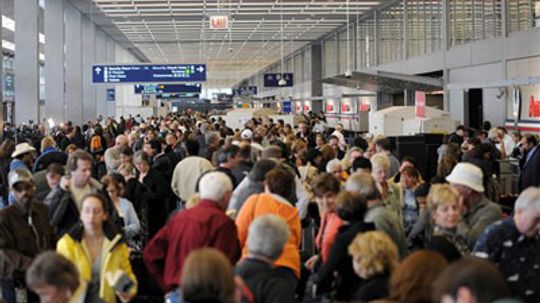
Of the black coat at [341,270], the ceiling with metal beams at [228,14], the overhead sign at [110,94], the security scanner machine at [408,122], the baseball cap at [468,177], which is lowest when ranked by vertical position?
the black coat at [341,270]

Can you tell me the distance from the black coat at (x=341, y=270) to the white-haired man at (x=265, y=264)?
2.13 ft

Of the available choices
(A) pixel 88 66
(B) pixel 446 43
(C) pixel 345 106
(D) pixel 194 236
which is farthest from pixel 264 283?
(C) pixel 345 106

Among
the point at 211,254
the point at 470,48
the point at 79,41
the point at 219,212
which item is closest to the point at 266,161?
the point at 219,212

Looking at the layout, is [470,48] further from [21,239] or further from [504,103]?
[21,239]

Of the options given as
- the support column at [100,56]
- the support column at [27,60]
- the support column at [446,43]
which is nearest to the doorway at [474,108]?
the support column at [446,43]

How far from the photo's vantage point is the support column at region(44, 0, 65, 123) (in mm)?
32969

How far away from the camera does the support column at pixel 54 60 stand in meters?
33.0

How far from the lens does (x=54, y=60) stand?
33.3 meters

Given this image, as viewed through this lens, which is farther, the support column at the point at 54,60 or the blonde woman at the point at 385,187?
the support column at the point at 54,60

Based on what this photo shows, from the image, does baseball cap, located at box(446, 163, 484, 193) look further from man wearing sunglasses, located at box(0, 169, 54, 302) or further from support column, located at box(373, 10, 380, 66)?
support column, located at box(373, 10, 380, 66)

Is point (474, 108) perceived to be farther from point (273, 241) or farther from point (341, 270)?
point (273, 241)

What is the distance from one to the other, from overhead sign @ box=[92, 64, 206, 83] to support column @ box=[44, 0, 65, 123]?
1356 millimetres

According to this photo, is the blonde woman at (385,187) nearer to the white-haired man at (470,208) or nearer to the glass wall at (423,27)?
the white-haired man at (470,208)

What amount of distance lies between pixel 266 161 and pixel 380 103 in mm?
31826
